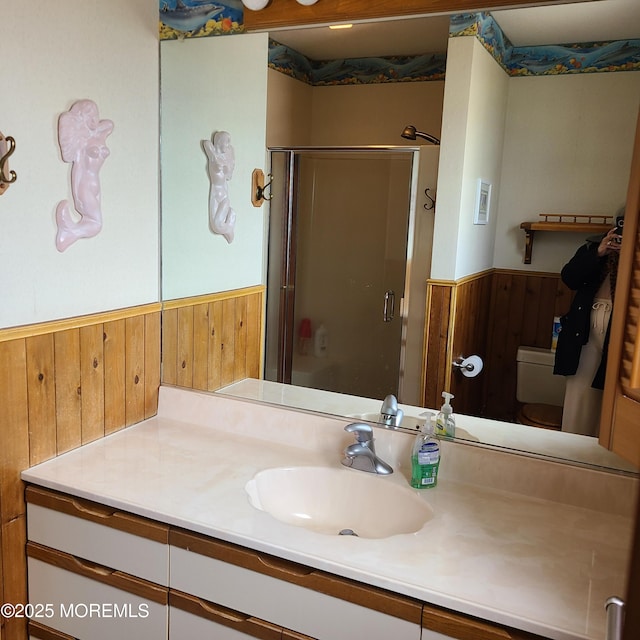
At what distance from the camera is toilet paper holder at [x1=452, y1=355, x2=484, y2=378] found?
5.52 ft

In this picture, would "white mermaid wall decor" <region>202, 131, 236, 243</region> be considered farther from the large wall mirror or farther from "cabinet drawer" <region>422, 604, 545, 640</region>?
"cabinet drawer" <region>422, 604, 545, 640</region>

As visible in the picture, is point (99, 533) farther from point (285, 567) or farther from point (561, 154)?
point (561, 154)

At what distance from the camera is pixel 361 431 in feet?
5.53

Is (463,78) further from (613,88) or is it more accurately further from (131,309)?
(131,309)

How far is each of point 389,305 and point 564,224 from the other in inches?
20.5

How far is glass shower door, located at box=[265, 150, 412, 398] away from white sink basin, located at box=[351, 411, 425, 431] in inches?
2.5

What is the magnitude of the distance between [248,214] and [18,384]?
864mm

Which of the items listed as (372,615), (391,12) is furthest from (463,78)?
(372,615)

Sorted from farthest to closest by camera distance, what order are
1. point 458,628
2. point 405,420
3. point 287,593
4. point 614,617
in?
point 405,420 < point 287,593 < point 458,628 < point 614,617

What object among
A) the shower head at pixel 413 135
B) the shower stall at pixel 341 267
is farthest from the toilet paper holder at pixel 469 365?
the shower head at pixel 413 135

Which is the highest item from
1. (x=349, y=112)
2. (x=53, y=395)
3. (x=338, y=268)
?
(x=349, y=112)

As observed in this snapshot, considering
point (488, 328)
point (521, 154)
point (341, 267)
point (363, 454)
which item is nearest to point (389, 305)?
point (341, 267)

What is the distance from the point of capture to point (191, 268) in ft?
6.87

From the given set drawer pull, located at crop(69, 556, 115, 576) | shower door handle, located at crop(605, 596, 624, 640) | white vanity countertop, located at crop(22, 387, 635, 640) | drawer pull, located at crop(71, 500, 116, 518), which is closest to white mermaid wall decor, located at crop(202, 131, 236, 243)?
white vanity countertop, located at crop(22, 387, 635, 640)
